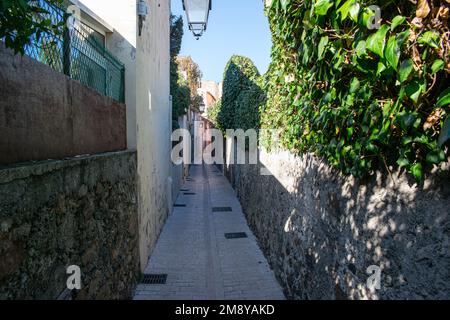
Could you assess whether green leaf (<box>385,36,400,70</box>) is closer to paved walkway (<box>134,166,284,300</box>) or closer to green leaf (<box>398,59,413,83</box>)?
green leaf (<box>398,59,413,83</box>)

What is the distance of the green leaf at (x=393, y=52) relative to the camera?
5.49ft

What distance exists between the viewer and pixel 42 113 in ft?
8.48

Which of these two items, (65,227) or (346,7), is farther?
(65,227)

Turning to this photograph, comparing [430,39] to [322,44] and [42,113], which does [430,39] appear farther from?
[42,113]

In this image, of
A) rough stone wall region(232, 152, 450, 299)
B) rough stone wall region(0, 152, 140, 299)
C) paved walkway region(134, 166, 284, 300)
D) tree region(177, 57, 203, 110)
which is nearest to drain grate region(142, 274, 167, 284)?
paved walkway region(134, 166, 284, 300)

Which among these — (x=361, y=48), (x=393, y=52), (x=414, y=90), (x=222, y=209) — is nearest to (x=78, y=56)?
(x=361, y=48)

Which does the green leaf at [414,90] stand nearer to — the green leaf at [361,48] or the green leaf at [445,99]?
the green leaf at [445,99]

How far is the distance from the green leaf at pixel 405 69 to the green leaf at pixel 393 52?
61 millimetres

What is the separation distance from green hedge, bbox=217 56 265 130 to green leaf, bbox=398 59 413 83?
7234mm

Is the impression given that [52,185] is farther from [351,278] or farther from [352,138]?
[351,278]

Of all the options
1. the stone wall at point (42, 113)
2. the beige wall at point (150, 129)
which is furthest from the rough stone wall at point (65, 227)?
the beige wall at point (150, 129)

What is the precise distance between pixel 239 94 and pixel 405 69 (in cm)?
1175
